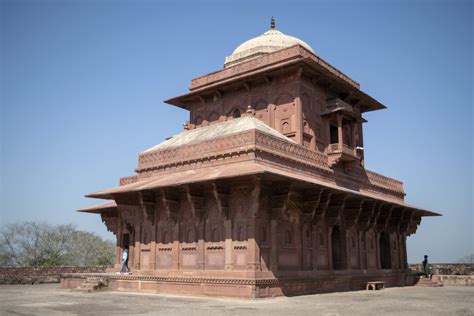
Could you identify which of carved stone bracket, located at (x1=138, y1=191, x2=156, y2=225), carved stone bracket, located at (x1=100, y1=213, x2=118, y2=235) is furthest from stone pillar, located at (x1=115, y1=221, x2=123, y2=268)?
carved stone bracket, located at (x1=138, y1=191, x2=156, y2=225)

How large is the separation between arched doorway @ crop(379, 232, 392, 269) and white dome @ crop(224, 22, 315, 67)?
10.4m

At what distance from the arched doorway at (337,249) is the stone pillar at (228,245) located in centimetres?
610

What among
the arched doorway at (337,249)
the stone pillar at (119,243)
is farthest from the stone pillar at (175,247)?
the arched doorway at (337,249)

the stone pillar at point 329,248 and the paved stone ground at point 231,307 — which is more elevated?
the stone pillar at point 329,248

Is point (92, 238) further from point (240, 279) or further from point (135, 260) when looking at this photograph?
point (240, 279)

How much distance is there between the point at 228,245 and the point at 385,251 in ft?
39.8

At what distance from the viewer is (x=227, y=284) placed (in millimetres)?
14289

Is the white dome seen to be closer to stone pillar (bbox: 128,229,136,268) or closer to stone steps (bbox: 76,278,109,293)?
stone pillar (bbox: 128,229,136,268)

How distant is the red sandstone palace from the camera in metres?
14.8

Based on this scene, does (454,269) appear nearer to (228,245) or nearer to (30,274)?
(228,245)

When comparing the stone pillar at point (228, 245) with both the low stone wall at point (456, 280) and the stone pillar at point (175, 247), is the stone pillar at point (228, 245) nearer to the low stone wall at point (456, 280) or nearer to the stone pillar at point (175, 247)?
the stone pillar at point (175, 247)

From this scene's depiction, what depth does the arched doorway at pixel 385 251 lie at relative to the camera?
23.5 meters

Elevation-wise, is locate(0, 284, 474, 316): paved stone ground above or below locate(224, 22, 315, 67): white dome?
below

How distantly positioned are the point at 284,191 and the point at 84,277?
9.26 meters
